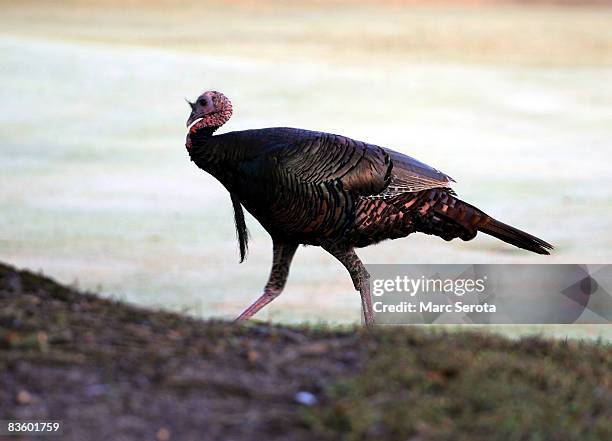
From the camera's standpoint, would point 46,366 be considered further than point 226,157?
No

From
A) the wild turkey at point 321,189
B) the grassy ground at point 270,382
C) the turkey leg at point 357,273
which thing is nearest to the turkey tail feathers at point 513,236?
the wild turkey at point 321,189

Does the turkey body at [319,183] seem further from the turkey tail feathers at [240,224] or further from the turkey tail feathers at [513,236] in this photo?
the turkey tail feathers at [513,236]

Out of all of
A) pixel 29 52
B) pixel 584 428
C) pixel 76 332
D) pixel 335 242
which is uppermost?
pixel 29 52

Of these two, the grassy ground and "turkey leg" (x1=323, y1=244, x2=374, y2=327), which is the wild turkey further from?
the grassy ground

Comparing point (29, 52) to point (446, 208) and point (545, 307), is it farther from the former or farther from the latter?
point (446, 208)

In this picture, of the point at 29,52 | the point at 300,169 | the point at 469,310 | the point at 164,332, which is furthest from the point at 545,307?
the point at 29,52

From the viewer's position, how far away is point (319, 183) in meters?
6.94

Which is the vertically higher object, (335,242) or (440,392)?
(335,242)

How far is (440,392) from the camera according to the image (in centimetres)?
490

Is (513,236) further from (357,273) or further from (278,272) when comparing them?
(278,272)

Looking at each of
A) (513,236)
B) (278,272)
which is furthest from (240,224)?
(513,236)

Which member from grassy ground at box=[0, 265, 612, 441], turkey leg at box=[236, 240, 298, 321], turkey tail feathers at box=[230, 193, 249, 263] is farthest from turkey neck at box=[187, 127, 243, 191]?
grassy ground at box=[0, 265, 612, 441]

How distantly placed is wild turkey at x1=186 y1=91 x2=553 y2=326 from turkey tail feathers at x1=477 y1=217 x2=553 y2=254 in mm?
76

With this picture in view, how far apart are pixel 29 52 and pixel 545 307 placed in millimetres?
14292
